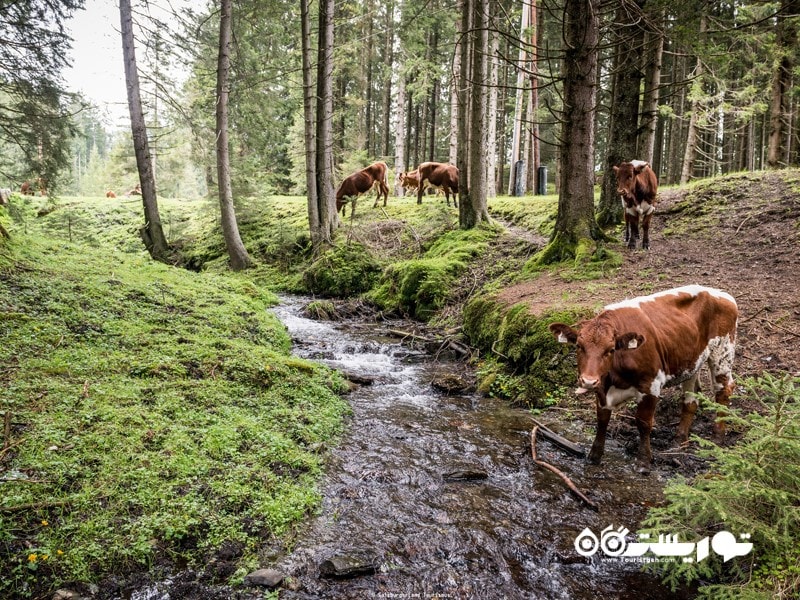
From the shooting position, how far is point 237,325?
7.62 meters

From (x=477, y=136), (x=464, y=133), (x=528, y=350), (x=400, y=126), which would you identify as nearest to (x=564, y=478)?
(x=528, y=350)

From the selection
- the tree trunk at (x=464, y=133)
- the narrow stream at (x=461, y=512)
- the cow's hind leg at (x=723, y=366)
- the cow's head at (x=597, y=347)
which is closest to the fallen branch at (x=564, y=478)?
the narrow stream at (x=461, y=512)

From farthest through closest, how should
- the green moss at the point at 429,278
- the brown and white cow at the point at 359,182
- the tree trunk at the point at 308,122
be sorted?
the brown and white cow at the point at 359,182, the tree trunk at the point at 308,122, the green moss at the point at 429,278

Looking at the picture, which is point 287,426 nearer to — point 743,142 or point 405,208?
point 405,208

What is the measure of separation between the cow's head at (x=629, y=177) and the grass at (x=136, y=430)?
22.3 ft

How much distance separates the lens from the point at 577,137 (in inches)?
334

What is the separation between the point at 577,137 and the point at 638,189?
1.61 m

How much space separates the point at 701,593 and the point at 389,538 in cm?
207

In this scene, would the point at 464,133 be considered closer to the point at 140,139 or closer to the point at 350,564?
the point at 140,139

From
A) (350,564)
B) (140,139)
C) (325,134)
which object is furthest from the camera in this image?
(325,134)

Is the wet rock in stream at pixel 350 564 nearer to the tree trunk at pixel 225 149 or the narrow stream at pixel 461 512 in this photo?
the narrow stream at pixel 461 512

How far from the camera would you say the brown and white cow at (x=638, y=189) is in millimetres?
8664

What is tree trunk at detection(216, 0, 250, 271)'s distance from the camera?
1409cm

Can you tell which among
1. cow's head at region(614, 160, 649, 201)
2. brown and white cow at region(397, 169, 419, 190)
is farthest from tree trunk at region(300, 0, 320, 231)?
cow's head at region(614, 160, 649, 201)
